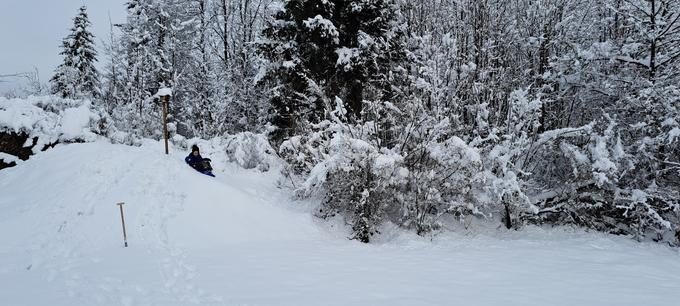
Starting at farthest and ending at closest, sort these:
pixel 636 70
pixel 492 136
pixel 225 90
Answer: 1. pixel 225 90
2. pixel 636 70
3. pixel 492 136

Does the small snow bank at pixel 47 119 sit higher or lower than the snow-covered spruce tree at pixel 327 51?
lower

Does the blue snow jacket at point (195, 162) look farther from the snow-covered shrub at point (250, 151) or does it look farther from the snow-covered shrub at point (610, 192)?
the snow-covered shrub at point (610, 192)

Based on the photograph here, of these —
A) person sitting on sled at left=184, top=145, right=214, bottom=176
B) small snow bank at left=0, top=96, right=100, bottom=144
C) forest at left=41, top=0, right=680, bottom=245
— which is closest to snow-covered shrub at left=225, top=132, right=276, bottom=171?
forest at left=41, top=0, right=680, bottom=245

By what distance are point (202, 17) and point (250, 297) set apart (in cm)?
1950

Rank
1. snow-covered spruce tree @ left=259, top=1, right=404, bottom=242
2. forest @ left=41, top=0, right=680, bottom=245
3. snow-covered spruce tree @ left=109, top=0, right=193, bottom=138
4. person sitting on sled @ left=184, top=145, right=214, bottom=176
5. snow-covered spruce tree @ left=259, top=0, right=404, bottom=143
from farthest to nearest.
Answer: snow-covered spruce tree @ left=109, top=0, right=193, bottom=138
snow-covered spruce tree @ left=259, top=0, right=404, bottom=143
snow-covered spruce tree @ left=259, top=1, right=404, bottom=242
person sitting on sled @ left=184, top=145, right=214, bottom=176
forest @ left=41, top=0, right=680, bottom=245

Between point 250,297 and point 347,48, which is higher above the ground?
point 347,48

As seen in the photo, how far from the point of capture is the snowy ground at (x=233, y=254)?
5031mm

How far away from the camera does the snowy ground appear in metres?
5.03

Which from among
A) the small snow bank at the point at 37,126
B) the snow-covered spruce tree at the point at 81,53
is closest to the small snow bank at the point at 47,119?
the small snow bank at the point at 37,126

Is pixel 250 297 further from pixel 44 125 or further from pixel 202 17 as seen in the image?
pixel 202 17

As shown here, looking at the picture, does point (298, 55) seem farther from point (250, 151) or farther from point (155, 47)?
point (155, 47)

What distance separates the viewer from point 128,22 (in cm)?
2461

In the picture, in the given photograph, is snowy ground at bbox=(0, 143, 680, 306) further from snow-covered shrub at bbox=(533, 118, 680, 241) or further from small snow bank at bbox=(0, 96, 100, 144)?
small snow bank at bbox=(0, 96, 100, 144)

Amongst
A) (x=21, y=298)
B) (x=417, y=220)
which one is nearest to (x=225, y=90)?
(x=417, y=220)
